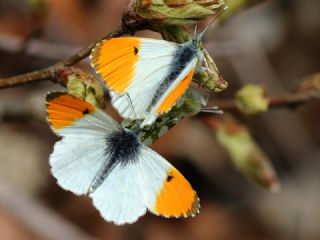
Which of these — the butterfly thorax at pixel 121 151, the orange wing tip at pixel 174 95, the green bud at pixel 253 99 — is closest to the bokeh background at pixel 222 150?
the green bud at pixel 253 99

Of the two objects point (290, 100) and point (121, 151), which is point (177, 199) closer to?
point (121, 151)

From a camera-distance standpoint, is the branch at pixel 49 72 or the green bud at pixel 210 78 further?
the branch at pixel 49 72

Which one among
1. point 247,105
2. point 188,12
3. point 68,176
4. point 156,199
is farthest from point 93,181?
point 247,105

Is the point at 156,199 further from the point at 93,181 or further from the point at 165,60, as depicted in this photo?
the point at 165,60

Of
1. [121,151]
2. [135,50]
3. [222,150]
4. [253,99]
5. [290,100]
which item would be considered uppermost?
[135,50]

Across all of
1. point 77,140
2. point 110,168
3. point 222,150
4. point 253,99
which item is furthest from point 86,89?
point 222,150

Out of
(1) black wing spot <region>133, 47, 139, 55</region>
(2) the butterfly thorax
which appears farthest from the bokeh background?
(1) black wing spot <region>133, 47, 139, 55</region>

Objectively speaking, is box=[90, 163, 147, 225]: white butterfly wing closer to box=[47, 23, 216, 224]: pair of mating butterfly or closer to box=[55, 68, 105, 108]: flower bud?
box=[47, 23, 216, 224]: pair of mating butterfly

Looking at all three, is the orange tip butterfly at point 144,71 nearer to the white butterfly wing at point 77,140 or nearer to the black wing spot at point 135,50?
the black wing spot at point 135,50
